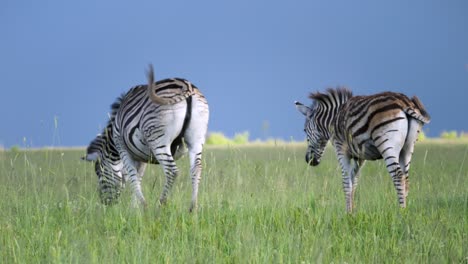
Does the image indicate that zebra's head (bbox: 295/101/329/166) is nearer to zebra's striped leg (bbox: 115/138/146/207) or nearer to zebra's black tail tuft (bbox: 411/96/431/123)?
zebra's black tail tuft (bbox: 411/96/431/123)

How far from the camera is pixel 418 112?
9117mm

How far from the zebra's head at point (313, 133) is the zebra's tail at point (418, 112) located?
236cm

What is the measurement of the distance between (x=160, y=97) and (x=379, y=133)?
352 centimetres

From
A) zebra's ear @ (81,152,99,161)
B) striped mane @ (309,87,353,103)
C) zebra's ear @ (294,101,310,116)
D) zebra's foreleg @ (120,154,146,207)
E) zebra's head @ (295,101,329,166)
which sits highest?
striped mane @ (309,87,353,103)

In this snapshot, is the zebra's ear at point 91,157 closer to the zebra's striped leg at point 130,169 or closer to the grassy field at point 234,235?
the zebra's striped leg at point 130,169

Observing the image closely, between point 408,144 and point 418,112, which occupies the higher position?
point 418,112

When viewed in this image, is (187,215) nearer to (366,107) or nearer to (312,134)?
(366,107)

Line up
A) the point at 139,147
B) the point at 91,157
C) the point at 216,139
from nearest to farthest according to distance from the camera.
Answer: the point at 139,147
the point at 91,157
the point at 216,139

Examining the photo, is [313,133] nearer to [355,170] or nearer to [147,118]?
[355,170]

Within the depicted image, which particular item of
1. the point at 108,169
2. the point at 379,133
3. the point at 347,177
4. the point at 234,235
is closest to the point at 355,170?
the point at 347,177

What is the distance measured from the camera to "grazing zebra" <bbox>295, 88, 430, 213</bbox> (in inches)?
353

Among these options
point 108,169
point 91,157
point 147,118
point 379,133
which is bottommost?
point 108,169

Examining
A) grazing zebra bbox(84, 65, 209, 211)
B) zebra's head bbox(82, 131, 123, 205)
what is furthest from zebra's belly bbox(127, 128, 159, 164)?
zebra's head bbox(82, 131, 123, 205)

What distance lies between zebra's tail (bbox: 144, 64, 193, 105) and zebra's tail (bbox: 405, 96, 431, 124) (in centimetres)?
352
